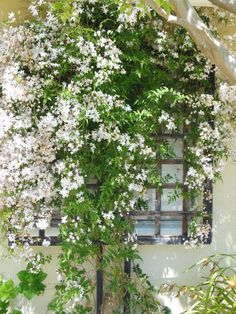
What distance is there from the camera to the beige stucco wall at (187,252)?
17.7 feet

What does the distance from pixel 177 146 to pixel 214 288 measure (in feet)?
4.50

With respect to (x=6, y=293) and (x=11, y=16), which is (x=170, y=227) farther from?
(x=11, y=16)

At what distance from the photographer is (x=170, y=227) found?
5.47 metres

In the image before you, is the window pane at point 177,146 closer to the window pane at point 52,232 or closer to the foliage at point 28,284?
the window pane at point 52,232

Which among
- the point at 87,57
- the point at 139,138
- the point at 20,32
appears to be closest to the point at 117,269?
the point at 139,138

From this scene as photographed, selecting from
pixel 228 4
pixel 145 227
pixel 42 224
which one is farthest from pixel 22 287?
pixel 228 4

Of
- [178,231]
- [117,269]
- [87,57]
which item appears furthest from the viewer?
[178,231]

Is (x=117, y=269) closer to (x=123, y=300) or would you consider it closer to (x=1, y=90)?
(x=123, y=300)

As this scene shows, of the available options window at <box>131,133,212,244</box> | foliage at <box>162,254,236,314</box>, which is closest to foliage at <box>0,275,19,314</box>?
window at <box>131,133,212,244</box>

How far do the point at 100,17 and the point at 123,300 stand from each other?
260 centimetres

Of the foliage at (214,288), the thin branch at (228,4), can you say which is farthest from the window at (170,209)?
the thin branch at (228,4)

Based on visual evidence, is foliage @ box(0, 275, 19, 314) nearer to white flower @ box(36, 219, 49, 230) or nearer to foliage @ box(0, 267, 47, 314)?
foliage @ box(0, 267, 47, 314)

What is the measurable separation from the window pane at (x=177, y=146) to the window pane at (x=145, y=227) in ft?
2.25

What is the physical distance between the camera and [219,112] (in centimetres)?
520
